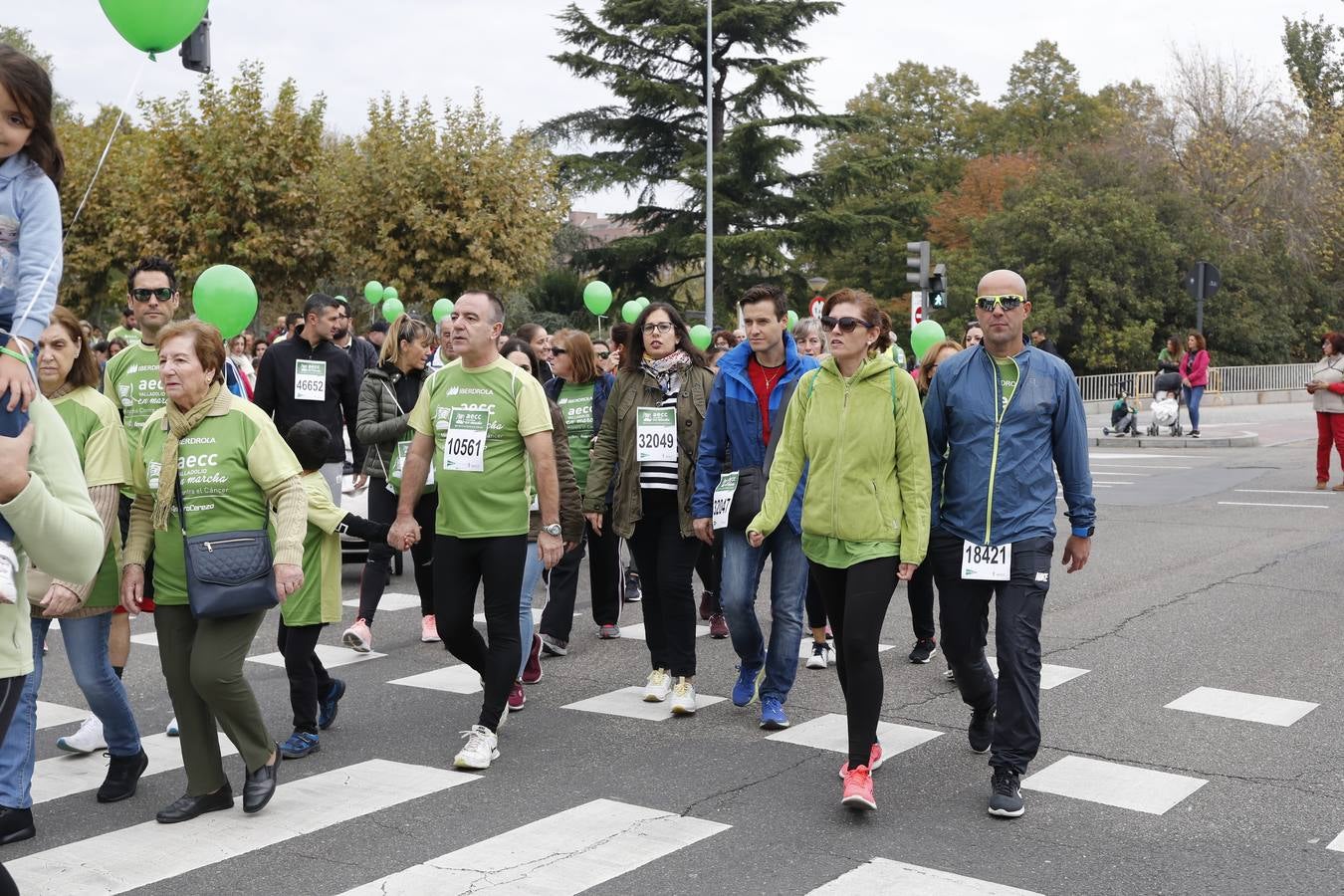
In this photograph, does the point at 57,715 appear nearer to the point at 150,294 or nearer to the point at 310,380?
the point at 150,294

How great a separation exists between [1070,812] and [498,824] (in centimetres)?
213

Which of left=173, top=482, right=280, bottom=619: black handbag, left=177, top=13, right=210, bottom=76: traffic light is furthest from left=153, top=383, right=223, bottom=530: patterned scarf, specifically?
left=177, top=13, right=210, bottom=76: traffic light

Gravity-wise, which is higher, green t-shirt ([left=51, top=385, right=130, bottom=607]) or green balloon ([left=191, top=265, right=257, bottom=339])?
green balloon ([left=191, top=265, right=257, bottom=339])

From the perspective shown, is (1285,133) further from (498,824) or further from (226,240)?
(498,824)

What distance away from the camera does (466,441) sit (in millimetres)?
5984

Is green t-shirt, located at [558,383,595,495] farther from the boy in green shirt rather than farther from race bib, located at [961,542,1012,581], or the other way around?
race bib, located at [961,542,1012,581]

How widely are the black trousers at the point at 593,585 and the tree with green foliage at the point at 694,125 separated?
30.4 meters

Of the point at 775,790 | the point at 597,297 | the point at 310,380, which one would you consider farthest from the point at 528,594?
the point at 597,297

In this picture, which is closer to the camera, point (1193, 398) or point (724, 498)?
point (724, 498)

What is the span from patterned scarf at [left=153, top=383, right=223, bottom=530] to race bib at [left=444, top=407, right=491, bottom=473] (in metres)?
1.11

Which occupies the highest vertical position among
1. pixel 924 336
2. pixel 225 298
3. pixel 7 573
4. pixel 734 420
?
pixel 225 298

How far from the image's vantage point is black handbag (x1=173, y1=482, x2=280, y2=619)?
5.04 meters

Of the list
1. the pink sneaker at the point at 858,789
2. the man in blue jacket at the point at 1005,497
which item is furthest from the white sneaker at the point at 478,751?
the man in blue jacket at the point at 1005,497

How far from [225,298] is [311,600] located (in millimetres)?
2277
